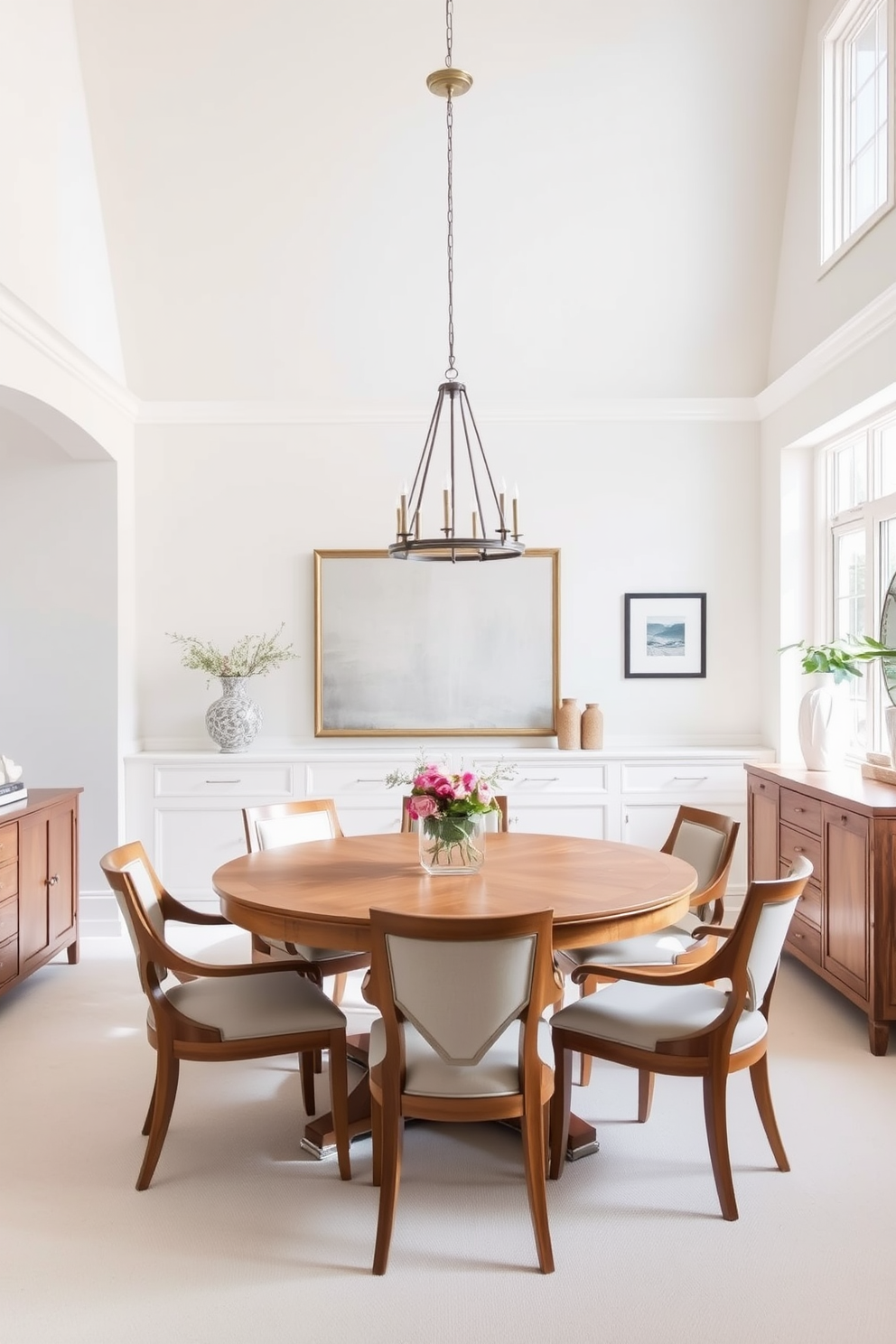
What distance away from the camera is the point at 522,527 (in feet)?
18.9

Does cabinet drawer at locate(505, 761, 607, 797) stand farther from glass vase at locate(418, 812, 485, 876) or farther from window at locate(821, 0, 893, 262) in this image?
window at locate(821, 0, 893, 262)

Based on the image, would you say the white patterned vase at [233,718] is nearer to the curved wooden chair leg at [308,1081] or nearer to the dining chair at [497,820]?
the dining chair at [497,820]

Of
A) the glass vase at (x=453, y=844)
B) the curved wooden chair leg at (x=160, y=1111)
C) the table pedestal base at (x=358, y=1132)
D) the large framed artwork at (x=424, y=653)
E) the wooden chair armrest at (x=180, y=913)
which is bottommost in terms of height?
the table pedestal base at (x=358, y=1132)

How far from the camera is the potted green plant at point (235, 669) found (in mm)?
5492

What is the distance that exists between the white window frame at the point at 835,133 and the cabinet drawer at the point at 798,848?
2600mm

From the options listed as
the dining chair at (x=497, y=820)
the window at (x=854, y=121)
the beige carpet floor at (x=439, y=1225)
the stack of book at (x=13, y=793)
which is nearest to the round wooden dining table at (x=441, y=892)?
the beige carpet floor at (x=439, y=1225)

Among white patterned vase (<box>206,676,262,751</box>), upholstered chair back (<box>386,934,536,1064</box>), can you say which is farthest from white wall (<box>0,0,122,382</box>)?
upholstered chair back (<box>386,934,536,1064</box>)

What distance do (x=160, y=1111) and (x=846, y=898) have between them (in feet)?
8.49

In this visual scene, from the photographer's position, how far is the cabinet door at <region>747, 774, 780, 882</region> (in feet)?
15.2

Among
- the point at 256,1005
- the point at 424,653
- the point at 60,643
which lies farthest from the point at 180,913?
the point at 424,653

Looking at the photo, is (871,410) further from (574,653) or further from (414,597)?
(414,597)

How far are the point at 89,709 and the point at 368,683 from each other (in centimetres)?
154

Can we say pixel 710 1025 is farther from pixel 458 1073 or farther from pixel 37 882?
pixel 37 882

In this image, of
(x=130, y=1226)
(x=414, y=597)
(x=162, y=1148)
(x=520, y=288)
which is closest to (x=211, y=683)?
(x=414, y=597)
